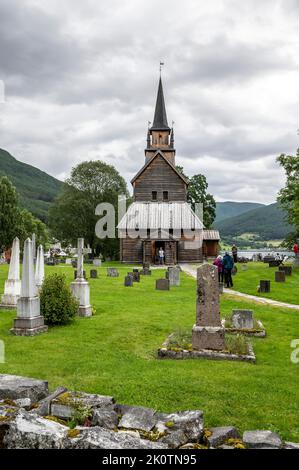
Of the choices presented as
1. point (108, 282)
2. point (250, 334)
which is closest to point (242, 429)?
point (250, 334)

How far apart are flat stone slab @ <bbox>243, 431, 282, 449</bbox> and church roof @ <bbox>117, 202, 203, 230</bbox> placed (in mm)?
41002

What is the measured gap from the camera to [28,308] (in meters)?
11.8

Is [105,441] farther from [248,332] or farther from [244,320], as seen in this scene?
[244,320]

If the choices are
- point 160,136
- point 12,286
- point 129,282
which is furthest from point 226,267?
point 160,136

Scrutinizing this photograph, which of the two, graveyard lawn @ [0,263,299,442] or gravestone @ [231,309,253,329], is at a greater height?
gravestone @ [231,309,253,329]

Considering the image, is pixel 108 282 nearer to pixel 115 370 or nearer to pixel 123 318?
pixel 123 318

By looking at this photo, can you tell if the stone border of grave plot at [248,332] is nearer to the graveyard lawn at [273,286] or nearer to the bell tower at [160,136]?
the graveyard lawn at [273,286]

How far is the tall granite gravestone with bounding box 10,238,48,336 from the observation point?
1164 cm

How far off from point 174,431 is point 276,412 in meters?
2.21

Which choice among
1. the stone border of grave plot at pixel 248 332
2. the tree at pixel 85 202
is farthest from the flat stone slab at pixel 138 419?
the tree at pixel 85 202

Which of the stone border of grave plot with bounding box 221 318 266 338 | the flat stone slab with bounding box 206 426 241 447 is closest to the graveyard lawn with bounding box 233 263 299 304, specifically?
the stone border of grave plot with bounding box 221 318 266 338

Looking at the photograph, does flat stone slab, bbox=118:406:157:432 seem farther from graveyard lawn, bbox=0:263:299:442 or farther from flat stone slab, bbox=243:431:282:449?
flat stone slab, bbox=243:431:282:449

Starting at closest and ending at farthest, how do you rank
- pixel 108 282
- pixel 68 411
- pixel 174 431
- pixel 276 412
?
pixel 174 431 → pixel 68 411 → pixel 276 412 → pixel 108 282

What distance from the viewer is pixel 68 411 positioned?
593 cm
